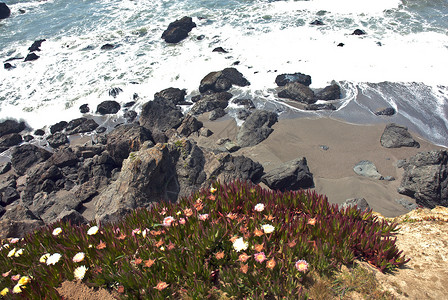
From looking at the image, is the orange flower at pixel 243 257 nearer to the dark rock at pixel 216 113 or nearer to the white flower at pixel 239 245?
the white flower at pixel 239 245

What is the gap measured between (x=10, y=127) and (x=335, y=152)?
665 inches

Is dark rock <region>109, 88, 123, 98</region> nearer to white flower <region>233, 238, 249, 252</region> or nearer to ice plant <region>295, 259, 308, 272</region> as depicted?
white flower <region>233, 238, 249, 252</region>

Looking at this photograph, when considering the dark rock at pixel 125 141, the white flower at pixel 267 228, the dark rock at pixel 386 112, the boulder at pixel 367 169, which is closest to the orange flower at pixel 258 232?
the white flower at pixel 267 228

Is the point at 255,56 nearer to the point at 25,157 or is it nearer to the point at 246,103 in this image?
the point at 246,103

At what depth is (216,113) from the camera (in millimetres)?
16484

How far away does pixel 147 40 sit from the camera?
26922 mm

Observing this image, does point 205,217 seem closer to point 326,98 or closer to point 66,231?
point 66,231

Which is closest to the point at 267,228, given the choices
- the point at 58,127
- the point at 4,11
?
the point at 58,127

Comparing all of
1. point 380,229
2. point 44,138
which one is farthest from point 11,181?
point 380,229

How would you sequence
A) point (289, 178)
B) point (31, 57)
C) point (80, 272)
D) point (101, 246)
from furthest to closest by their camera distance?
point (31, 57), point (289, 178), point (101, 246), point (80, 272)

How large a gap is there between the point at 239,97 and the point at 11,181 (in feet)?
37.0

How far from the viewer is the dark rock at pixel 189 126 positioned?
15273mm

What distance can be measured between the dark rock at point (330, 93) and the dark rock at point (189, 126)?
20.5ft

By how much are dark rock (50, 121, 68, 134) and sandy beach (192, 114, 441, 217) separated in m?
7.90
